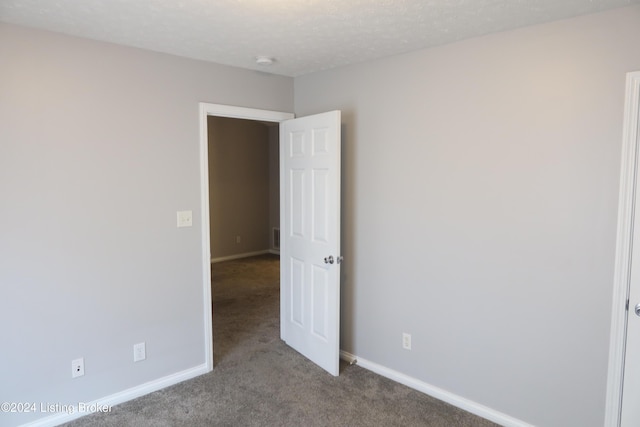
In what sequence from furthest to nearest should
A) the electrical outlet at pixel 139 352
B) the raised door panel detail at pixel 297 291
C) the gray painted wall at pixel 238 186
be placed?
1. the gray painted wall at pixel 238 186
2. the raised door panel detail at pixel 297 291
3. the electrical outlet at pixel 139 352

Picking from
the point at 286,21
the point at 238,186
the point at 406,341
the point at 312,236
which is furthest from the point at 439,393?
the point at 238,186

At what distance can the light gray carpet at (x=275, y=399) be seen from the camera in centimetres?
257

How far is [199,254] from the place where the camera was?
3.13m

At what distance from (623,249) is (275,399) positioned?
7.50 feet

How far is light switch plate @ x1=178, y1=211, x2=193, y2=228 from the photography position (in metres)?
3.00

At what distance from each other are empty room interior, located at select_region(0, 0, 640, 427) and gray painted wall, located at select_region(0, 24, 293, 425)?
12 millimetres

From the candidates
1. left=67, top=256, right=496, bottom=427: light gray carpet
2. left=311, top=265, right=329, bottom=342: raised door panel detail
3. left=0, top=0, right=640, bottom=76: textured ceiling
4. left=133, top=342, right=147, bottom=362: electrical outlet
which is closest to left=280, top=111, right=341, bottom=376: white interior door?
left=311, top=265, right=329, bottom=342: raised door panel detail

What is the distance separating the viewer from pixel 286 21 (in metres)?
2.17

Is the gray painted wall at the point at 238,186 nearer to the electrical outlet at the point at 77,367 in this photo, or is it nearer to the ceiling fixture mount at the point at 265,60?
the ceiling fixture mount at the point at 265,60

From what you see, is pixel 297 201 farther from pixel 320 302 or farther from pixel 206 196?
pixel 320 302

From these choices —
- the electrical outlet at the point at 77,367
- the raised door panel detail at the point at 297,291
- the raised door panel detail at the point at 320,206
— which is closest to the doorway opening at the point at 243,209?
the raised door panel detail at the point at 297,291

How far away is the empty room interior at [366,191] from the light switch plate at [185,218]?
0.04 feet

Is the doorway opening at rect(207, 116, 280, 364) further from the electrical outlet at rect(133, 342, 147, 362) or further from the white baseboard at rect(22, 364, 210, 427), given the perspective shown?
the electrical outlet at rect(133, 342, 147, 362)

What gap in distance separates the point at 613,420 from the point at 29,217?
3417 mm
